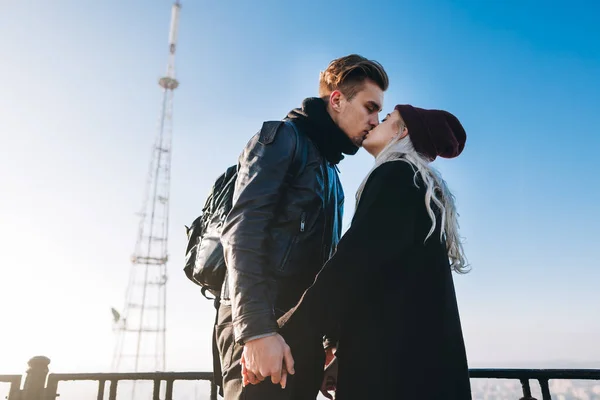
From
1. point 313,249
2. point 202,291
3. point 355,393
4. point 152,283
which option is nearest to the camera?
point 355,393

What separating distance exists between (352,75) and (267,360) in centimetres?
160

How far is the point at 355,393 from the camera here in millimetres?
1542

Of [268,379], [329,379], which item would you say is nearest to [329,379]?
[329,379]

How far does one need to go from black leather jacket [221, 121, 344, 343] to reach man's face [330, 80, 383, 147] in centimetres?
29

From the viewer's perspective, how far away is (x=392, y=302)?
1.60 meters

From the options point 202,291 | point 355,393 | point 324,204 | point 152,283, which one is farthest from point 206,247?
point 152,283

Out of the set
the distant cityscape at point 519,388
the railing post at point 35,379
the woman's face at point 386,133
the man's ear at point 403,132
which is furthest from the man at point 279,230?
the railing post at point 35,379

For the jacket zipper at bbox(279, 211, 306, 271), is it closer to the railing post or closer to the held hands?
the held hands

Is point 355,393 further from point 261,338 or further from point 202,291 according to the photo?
point 202,291

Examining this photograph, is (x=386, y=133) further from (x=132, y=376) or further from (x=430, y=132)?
(x=132, y=376)

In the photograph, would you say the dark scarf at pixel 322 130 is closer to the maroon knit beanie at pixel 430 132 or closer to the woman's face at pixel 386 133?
the woman's face at pixel 386 133

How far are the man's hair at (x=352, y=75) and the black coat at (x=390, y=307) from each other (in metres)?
0.90

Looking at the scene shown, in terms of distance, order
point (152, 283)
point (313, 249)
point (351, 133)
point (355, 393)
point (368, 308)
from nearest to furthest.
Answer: point (355, 393), point (368, 308), point (313, 249), point (351, 133), point (152, 283)

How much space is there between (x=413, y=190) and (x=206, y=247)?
1010mm
